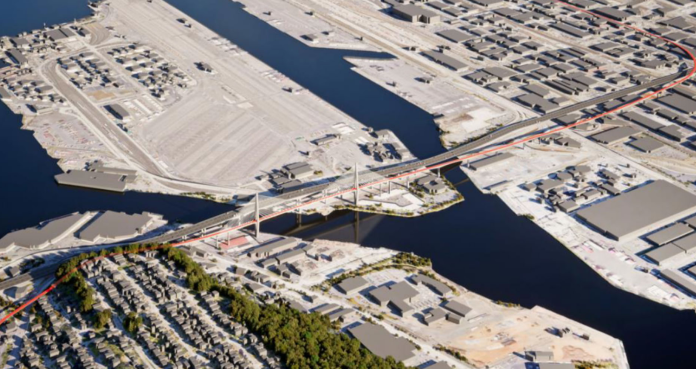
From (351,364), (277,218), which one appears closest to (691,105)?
(277,218)

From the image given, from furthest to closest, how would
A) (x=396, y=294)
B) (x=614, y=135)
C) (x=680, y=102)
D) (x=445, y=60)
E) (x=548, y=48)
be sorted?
(x=548, y=48), (x=445, y=60), (x=680, y=102), (x=614, y=135), (x=396, y=294)

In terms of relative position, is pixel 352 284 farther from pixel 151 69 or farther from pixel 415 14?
pixel 415 14

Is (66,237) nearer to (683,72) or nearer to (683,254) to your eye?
(683,254)

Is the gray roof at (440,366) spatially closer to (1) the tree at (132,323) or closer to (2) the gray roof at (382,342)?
(2) the gray roof at (382,342)

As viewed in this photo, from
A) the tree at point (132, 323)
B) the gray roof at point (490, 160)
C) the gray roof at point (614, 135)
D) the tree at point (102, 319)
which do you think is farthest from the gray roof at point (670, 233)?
the tree at point (102, 319)

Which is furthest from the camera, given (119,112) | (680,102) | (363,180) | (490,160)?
(680,102)

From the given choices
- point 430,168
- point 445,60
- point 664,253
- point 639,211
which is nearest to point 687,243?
point 664,253

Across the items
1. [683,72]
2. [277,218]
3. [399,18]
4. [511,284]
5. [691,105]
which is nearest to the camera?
[511,284]

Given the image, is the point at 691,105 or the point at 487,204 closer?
the point at 487,204
